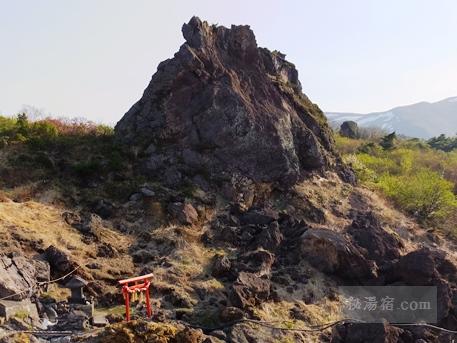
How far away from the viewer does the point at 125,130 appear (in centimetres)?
2305

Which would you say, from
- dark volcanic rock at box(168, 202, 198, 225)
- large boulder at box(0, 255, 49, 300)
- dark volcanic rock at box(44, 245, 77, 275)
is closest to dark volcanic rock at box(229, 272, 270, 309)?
dark volcanic rock at box(168, 202, 198, 225)

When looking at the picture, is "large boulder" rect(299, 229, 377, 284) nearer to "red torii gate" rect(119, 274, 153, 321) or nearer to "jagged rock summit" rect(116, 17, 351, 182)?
"jagged rock summit" rect(116, 17, 351, 182)

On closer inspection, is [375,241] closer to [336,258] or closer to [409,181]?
[336,258]

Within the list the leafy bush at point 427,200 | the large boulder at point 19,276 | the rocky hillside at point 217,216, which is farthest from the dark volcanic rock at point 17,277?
the leafy bush at point 427,200

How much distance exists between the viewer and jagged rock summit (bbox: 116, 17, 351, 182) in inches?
875

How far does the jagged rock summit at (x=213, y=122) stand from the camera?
2223 cm

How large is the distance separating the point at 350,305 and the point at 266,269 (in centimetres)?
309

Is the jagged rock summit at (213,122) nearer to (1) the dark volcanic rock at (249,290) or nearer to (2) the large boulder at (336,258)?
(2) the large boulder at (336,258)

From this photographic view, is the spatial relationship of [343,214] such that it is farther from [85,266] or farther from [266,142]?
[85,266]

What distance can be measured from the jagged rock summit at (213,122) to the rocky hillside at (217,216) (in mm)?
59

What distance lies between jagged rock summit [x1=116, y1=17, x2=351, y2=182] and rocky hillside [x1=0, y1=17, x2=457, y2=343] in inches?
2.3

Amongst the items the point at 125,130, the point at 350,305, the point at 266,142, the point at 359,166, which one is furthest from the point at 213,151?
the point at 359,166

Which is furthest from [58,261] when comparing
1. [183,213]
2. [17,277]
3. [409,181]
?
[409,181]

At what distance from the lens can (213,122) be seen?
22.5 m
